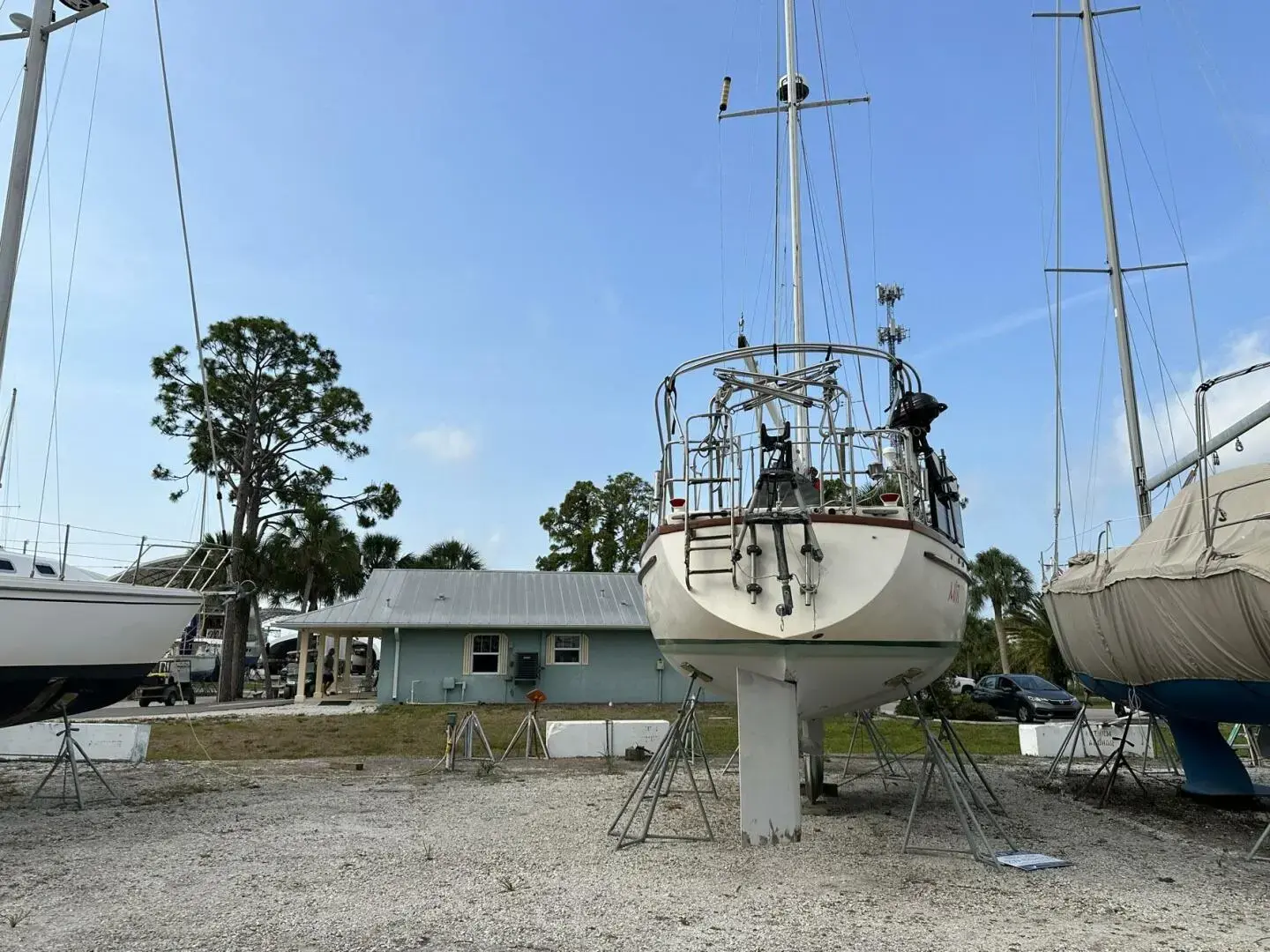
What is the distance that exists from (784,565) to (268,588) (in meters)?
30.9

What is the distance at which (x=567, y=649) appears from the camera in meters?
23.1

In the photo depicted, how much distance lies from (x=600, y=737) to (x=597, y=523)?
78.9ft

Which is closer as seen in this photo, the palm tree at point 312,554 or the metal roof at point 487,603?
the metal roof at point 487,603

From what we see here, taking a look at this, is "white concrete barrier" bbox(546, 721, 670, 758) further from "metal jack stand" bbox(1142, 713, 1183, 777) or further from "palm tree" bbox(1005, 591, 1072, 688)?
"palm tree" bbox(1005, 591, 1072, 688)

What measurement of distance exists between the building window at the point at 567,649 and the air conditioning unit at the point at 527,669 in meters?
0.65

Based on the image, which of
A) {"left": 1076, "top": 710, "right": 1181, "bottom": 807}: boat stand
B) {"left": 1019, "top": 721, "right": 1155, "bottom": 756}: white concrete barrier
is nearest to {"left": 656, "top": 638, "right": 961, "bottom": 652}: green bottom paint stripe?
{"left": 1076, "top": 710, "right": 1181, "bottom": 807}: boat stand

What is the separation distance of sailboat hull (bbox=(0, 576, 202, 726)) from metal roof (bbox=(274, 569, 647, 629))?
13022 mm

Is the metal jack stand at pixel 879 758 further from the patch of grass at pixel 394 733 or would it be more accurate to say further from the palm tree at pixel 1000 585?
the palm tree at pixel 1000 585

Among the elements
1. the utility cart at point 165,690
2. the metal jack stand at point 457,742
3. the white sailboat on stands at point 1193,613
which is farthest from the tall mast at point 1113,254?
the utility cart at point 165,690

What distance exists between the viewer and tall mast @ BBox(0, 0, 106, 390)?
8.96 m

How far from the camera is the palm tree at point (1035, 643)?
105 ft

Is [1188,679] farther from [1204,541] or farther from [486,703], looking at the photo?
[486,703]

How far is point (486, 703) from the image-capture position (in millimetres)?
22109

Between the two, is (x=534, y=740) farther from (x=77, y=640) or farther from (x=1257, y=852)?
(x=1257, y=852)
